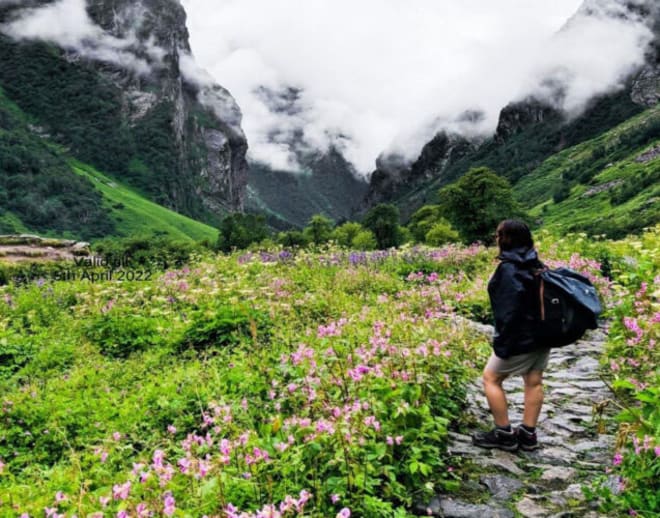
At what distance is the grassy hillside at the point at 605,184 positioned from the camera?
105 metres

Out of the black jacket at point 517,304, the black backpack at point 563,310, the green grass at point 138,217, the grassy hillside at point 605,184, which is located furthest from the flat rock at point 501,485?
the green grass at point 138,217

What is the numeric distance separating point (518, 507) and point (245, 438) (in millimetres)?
2329

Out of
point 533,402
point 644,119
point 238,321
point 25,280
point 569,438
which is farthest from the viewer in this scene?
point 644,119

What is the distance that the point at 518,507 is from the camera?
408 centimetres

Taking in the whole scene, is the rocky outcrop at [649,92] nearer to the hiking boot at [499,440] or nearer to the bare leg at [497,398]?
the bare leg at [497,398]

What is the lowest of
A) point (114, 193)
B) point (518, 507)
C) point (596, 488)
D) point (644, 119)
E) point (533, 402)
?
point (518, 507)

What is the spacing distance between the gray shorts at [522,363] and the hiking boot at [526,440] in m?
0.62

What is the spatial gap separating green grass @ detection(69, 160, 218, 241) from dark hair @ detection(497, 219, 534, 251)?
159 meters

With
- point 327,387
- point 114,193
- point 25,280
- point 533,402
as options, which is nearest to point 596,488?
point 533,402

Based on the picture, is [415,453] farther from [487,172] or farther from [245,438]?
[487,172]

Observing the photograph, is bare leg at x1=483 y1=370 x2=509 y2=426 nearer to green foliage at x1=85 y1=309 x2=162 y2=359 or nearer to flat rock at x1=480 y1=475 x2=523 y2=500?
flat rock at x1=480 y1=475 x2=523 y2=500

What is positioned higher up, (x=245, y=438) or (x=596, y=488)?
(x=245, y=438)

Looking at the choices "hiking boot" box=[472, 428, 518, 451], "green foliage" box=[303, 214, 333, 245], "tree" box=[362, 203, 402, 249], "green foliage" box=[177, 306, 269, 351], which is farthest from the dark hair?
"green foliage" box=[303, 214, 333, 245]

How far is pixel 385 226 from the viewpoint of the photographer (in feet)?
318
